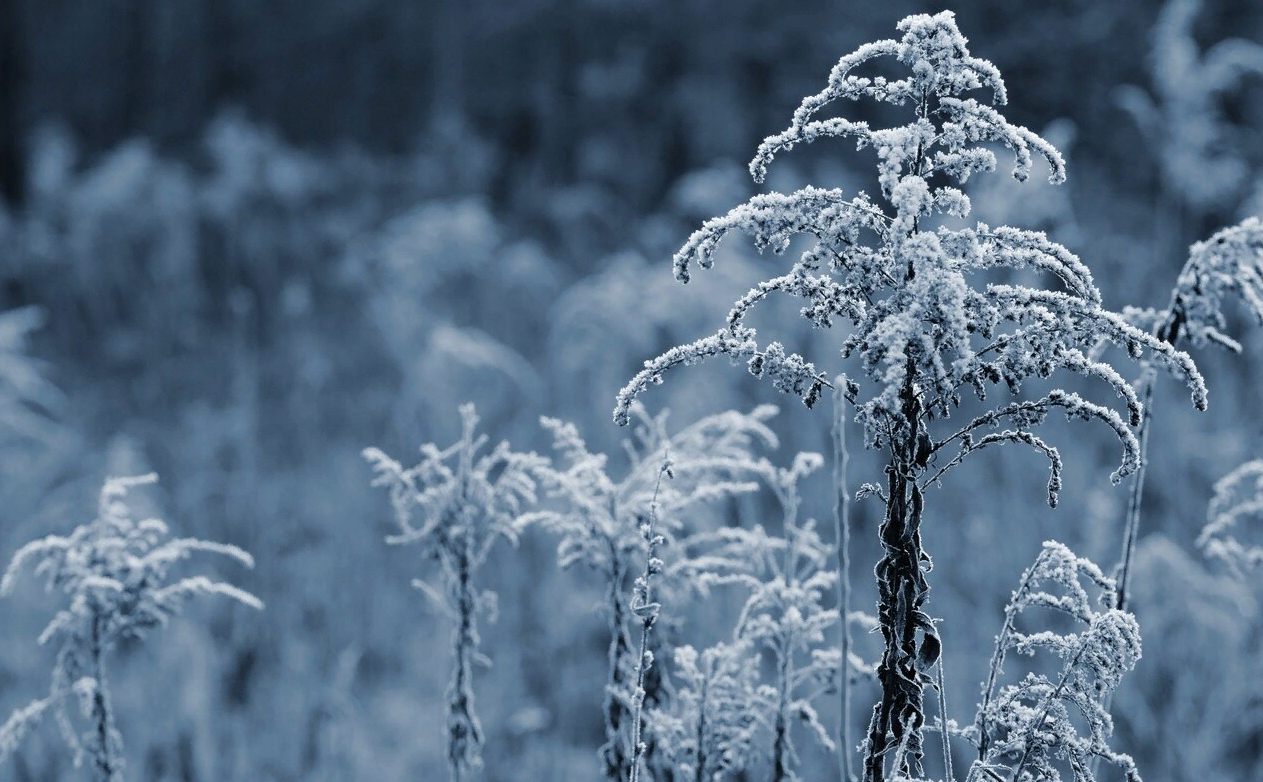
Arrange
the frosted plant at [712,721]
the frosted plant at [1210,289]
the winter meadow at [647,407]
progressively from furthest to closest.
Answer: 1. the frosted plant at [712,721]
2. the frosted plant at [1210,289]
3. the winter meadow at [647,407]

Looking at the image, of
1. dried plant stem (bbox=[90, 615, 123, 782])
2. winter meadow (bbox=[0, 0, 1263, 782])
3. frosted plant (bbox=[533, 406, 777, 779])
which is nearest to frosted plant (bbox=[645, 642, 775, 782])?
winter meadow (bbox=[0, 0, 1263, 782])

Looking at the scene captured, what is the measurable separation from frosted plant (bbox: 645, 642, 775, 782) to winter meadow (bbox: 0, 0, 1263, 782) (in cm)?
2

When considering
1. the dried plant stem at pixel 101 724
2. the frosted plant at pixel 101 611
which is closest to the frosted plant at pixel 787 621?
the frosted plant at pixel 101 611

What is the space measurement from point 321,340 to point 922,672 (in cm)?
892

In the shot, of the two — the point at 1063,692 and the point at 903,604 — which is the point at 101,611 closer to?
the point at 903,604

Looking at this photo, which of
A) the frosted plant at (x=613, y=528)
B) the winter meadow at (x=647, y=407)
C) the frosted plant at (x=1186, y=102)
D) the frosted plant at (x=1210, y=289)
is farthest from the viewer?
the frosted plant at (x=1186, y=102)

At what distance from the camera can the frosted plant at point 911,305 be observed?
5.97 ft

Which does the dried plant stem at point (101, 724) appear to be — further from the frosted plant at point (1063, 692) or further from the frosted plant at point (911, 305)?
the frosted plant at point (1063, 692)

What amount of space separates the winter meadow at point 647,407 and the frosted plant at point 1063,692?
1 cm

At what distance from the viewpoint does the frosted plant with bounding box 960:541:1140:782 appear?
202 centimetres

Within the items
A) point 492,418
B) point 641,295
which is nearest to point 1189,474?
point 641,295

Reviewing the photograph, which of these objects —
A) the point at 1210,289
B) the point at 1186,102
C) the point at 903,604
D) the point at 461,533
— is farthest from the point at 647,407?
the point at 903,604

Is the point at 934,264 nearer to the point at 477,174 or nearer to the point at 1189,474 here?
the point at 1189,474

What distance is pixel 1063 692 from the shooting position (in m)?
2.11
